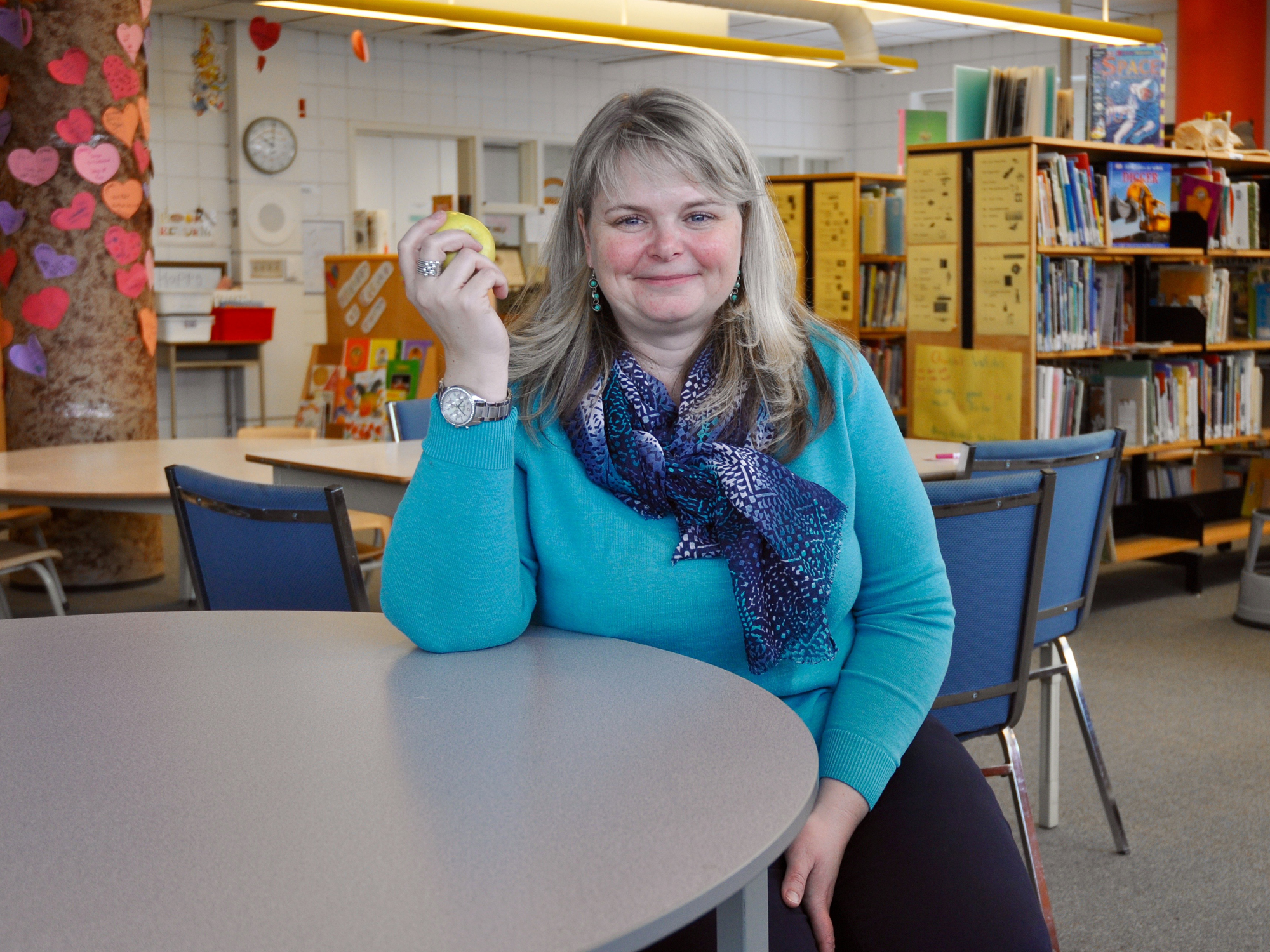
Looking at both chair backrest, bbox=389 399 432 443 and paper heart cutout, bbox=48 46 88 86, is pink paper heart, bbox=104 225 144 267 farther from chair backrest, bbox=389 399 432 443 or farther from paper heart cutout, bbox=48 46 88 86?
chair backrest, bbox=389 399 432 443

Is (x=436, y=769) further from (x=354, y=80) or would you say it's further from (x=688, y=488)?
(x=354, y=80)

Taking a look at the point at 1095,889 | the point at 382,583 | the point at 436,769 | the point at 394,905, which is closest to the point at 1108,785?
the point at 1095,889

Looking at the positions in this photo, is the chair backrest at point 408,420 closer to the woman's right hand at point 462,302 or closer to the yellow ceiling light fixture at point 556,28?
the yellow ceiling light fixture at point 556,28

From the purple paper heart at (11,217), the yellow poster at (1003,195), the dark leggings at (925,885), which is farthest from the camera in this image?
the purple paper heart at (11,217)

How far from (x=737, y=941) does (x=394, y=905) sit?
296 mm

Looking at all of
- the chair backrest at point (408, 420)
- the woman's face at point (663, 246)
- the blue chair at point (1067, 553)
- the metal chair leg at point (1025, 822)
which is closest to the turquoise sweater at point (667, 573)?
the woman's face at point (663, 246)

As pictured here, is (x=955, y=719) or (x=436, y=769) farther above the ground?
(x=436, y=769)

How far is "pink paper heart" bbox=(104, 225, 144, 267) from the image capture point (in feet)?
16.4

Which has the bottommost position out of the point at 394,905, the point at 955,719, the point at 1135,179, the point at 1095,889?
the point at 1095,889

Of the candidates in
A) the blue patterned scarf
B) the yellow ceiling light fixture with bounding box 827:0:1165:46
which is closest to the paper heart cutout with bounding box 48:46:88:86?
the yellow ceiling light fixture with bounding box 827:0:1165:46

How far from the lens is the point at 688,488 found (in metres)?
1.38

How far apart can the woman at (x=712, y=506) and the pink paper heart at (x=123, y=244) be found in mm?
3927

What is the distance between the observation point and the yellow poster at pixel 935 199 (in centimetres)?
474

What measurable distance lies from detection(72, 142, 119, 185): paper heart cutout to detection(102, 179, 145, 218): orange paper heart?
4cm
